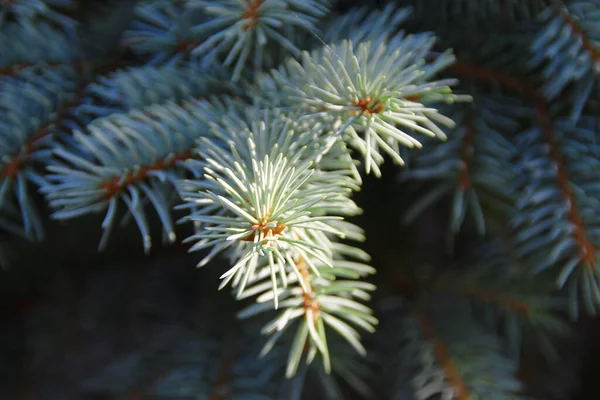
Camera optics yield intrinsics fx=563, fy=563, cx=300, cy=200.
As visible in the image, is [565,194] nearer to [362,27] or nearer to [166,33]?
[362,27]

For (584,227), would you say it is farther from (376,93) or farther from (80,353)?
(80,353)

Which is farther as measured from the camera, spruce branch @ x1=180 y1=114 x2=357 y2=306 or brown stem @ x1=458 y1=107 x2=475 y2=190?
brown stem @ x1=458 y1=107 x2=475 y2=190

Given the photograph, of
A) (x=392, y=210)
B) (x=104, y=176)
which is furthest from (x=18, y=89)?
(x=392, y=210)

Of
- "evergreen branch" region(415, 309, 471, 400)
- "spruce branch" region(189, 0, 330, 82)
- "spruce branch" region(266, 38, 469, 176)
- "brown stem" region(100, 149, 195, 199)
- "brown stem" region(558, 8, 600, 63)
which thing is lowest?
"evergreen branch" region(415, 309, 471, 400)

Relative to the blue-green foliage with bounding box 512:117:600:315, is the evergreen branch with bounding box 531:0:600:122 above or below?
above

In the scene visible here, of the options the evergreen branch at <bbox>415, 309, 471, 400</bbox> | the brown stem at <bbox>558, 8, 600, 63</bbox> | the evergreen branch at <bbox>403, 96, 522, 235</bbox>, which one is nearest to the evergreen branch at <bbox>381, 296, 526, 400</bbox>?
the evergreen branch at <bbox>415, 309, 471, 400</bbox>

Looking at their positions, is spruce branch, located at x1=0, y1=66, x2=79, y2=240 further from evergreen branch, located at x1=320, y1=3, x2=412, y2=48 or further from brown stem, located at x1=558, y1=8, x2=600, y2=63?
brown stem, located at x1=558, y1=8, x2=600, y2=63

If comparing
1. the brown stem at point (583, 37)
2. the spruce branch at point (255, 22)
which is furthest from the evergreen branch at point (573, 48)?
the spruce branch at point (255, 22)
